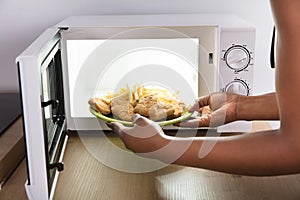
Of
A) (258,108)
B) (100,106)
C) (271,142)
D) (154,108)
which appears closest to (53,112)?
(100,106)

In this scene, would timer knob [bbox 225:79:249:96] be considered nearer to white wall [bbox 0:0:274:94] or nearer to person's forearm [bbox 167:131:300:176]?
white wall [bbox 0:0:274:94]

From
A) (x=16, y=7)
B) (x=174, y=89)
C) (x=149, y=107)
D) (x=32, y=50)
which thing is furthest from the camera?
(x=16, y=7)

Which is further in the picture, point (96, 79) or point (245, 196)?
point (96, 79)

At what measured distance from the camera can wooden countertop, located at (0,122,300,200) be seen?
0.83 metres

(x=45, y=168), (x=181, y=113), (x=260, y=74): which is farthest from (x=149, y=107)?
(x=260, y=74)

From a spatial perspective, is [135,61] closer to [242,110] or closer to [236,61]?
[236,61]

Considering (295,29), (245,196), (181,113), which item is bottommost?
(245,196)

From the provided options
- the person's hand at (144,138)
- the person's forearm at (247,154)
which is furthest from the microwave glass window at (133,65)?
the person's forearm at (247,154)

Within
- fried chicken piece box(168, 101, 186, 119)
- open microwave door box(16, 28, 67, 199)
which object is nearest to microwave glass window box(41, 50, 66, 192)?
open microwave door box(16, 28, 67, 199)

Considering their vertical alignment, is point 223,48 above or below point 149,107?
above

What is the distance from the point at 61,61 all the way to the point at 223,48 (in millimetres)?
389

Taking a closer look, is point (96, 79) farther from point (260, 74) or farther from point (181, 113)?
point (260, 74)

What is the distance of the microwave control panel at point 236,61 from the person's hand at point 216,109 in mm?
147

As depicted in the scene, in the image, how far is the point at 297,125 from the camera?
0.48 metres
